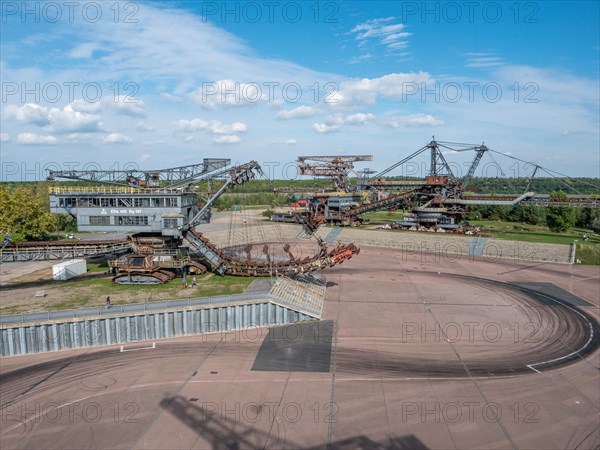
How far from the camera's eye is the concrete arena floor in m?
18.2

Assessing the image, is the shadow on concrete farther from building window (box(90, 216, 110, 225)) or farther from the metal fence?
building window (box(90, 216, 110, 225))

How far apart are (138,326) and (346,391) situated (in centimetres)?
1605

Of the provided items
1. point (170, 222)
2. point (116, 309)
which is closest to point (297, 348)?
point (116, 309)

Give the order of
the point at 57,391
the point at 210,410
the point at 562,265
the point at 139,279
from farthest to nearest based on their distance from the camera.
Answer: the point at 562,265 < the point at 139,279 < the point at 57,391 < the point at 210,410

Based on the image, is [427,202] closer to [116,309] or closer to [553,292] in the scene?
[553,292]

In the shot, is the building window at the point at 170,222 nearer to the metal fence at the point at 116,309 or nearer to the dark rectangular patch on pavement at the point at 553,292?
the metal fence at the point at 116,309

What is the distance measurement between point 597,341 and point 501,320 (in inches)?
251

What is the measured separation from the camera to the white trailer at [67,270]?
39969mm

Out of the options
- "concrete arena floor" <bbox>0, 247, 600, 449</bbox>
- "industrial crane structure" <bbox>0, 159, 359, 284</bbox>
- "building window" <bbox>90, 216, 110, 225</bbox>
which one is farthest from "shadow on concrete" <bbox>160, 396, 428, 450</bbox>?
"building window" <bbox>90, 216, 110, 225</bbox>

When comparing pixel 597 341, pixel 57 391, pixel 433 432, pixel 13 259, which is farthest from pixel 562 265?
pixel 13 259

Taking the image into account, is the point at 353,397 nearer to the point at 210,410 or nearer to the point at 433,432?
the point at 433,432

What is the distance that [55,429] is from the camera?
1898 cm

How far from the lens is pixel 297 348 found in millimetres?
27453

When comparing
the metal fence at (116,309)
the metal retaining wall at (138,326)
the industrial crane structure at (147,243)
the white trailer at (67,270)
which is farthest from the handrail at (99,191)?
the metal retaining wall at (138,326)
